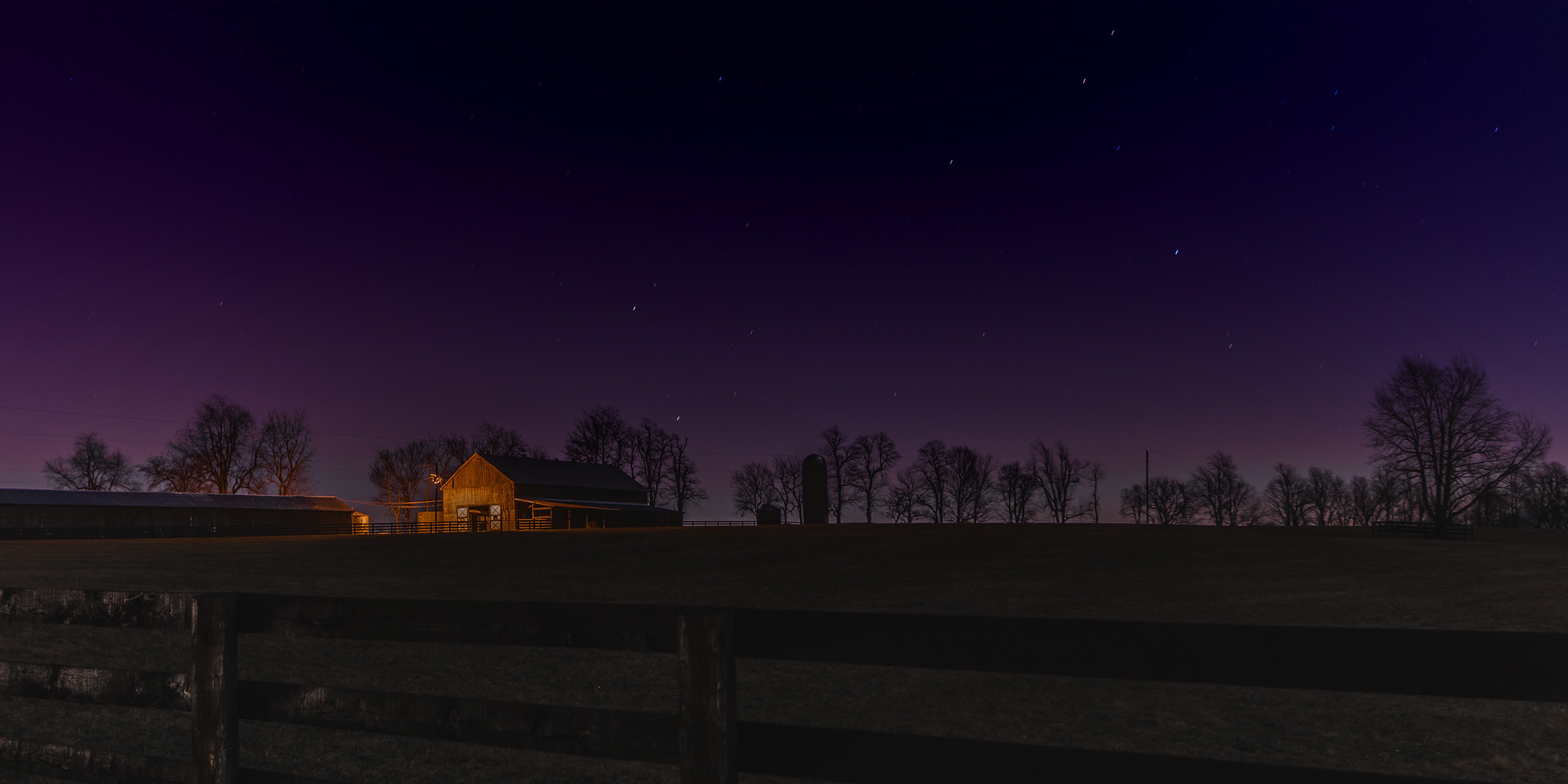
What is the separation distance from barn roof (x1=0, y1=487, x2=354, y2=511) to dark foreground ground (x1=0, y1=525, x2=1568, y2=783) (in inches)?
865

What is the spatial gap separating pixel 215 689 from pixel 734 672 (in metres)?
2.71

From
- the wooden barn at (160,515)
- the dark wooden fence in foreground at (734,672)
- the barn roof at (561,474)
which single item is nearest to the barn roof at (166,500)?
the wooden barn at (160,515)

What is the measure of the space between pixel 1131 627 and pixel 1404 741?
7.35 m

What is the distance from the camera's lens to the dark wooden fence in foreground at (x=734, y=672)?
2725 millimetres

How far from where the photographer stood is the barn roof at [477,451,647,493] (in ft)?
249

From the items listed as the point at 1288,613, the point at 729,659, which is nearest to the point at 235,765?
the point at 729,659

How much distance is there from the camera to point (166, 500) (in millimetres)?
65312

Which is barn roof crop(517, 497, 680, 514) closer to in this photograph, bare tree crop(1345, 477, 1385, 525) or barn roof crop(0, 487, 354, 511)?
barn roof crop(0, 487, 354, 511)

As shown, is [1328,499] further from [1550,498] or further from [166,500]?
[166,500]

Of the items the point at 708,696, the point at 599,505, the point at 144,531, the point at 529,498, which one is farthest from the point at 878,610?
the point at 599,505

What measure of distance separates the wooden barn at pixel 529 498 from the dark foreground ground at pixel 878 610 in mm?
33095

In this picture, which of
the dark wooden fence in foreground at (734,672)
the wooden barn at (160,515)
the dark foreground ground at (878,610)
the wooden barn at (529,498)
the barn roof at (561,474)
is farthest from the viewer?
the barn roof at (561,474)

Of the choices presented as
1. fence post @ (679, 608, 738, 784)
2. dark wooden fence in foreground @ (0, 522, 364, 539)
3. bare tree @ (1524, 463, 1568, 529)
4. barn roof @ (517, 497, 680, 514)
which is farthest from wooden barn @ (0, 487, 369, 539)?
bare tree @ (1524, 463, 1568, 529)

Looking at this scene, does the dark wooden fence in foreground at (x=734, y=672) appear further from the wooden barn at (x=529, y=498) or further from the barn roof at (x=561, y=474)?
the barn roof at (x=561, y=474)
